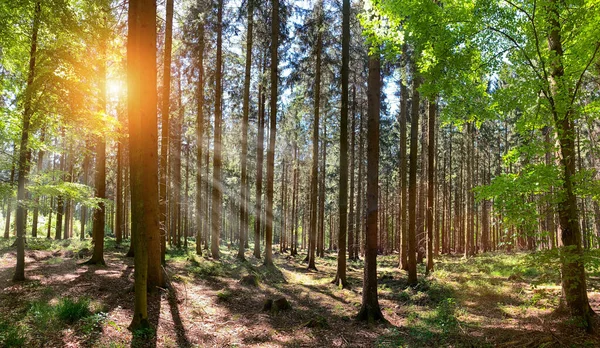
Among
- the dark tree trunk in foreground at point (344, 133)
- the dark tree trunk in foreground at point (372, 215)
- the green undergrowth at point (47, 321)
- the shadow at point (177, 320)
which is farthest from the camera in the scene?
the dark tree trunk in foreground at point (344, 133)

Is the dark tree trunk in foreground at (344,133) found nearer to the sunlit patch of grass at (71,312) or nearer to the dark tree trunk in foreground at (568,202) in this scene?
the dark tree trunk in foreground at (568,202)

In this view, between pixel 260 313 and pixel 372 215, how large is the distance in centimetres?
424

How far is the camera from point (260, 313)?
9.23 m

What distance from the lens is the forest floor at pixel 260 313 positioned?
6180mm

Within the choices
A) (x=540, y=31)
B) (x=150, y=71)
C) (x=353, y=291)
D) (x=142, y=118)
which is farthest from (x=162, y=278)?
(x=540, y=31)

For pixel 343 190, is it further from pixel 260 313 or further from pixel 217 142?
pixel 217 142

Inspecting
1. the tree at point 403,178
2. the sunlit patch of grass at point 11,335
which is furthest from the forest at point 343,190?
the tree at point 403,178

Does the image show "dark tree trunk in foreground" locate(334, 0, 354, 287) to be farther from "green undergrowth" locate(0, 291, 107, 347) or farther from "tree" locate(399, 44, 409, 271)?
"green undergrowth" locate(0, 291, 107, 347)

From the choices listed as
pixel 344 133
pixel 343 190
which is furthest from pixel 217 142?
pixel 343 190

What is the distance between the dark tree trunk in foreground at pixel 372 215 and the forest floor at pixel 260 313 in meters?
0.45

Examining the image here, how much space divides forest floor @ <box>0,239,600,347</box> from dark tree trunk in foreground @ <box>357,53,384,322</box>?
453 millimetres

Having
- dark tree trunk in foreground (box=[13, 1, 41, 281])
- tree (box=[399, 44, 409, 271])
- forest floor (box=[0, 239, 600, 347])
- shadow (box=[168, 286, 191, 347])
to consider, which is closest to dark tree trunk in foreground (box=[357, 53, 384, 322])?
forest floor (box=[0, 239, 600, 347])

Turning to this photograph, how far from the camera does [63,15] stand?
8727 mm

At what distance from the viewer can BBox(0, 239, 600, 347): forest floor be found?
6.18 meters
